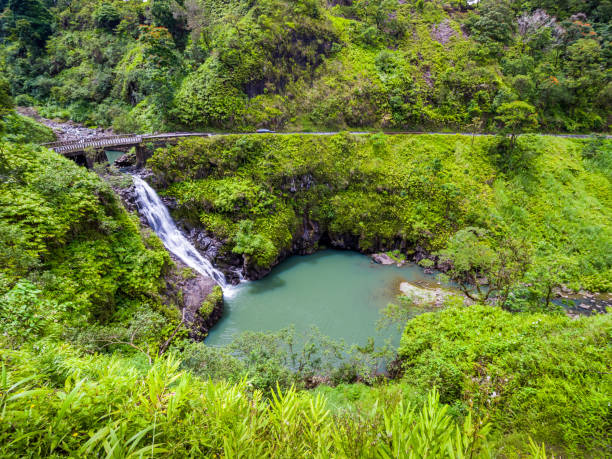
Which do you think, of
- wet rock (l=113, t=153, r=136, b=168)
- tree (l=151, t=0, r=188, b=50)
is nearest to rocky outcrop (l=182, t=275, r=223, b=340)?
wet rock (l=113, t=153, r=136, b=168)

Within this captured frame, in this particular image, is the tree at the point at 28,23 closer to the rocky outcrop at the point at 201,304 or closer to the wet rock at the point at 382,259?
the rocky outcrop at the point at 201,304

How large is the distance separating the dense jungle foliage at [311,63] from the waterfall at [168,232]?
896cm

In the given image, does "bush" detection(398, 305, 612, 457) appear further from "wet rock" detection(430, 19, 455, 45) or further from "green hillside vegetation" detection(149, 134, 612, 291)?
"wet rock" detection(430, 19, 455, 45)

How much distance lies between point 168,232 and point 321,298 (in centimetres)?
1015

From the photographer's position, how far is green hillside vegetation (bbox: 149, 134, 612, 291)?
1706cm

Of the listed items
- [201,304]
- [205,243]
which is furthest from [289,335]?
[205,243]

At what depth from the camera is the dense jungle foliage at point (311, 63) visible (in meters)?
23.0

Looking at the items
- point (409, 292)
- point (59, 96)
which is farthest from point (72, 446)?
point (59, 96)

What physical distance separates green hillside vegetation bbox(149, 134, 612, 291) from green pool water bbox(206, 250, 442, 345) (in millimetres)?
1710

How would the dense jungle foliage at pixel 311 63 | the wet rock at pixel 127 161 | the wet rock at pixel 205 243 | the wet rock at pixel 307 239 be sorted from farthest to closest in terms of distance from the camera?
the dense jungle foliage at pixel 311 63, the wet rock at pixel 307 239, the wet rock at pixel 127 161, the wet rock at pixel 205 243

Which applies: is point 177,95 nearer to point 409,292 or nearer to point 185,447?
point 409,292

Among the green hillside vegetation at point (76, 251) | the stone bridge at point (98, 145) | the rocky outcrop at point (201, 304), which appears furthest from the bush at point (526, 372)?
the stone bridge at point (98, 145)

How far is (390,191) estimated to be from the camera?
20859mm

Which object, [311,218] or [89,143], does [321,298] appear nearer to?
[311,218]
